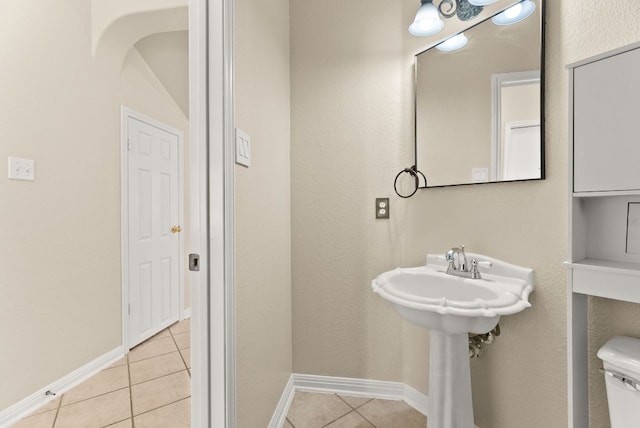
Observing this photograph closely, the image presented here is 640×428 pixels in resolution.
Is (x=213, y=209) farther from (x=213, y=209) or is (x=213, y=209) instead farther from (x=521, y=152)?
(x=521, y=152)

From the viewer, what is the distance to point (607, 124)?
0.89 metres

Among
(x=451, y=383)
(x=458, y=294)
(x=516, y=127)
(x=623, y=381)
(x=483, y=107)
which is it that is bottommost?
(x=451, y=383)

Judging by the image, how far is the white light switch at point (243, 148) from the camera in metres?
1.07

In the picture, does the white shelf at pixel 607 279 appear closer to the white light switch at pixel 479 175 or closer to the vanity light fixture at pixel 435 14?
the white light switch at pixel 479 175

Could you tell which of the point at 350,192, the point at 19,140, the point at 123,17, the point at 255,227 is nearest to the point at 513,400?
the point at 350,192

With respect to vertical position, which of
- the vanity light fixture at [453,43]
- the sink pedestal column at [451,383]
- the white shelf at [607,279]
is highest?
the vanity light fixture at [453,43]

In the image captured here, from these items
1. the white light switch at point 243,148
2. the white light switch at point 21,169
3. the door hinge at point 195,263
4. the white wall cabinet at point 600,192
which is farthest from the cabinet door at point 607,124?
the white light switch at point 21,169

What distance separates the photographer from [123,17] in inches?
78.7

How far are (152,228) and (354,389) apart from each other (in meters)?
2.10

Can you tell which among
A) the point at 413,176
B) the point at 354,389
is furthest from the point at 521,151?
the point at 354,389

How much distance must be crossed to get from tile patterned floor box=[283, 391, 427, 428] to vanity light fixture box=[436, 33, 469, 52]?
186 cm

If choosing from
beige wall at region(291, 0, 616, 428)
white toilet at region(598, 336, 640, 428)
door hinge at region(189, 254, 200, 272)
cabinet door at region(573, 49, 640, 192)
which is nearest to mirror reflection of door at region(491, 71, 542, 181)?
beige wall at region(291, 0, 616, 428)

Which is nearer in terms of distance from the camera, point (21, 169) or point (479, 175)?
point (479, 175)

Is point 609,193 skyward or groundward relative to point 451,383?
skyward
